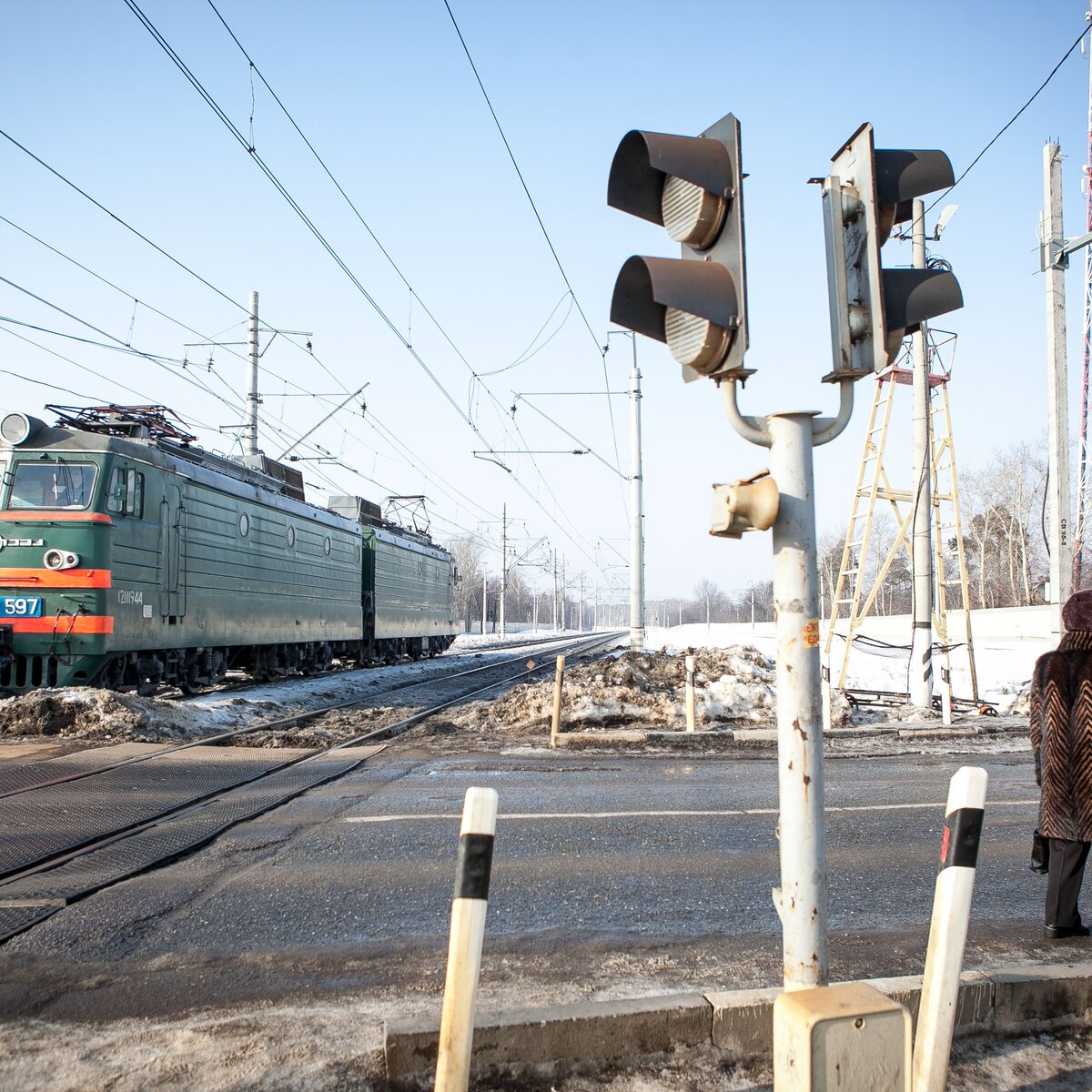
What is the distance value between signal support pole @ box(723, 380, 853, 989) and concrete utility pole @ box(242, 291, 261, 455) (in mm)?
18497

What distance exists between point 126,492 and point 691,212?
1158 centimetres

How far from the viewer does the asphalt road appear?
3.99m

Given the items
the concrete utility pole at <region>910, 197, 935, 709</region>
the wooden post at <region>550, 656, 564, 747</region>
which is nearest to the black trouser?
the wooden post at <region>550, 656, 564, 747</region>

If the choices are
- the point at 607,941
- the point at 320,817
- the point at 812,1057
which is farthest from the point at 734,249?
the point at 320,817

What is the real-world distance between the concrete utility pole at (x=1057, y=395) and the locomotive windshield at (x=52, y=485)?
12791 millimetres

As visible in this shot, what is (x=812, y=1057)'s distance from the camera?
8.05ft

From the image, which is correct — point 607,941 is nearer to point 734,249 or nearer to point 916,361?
point 734,249

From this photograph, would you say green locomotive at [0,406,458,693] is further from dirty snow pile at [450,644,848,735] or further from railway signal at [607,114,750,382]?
railway signal at [607,114,750,382]

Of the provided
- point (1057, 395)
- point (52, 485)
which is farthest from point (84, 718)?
point (1057, 395)

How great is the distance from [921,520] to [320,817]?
10.6 metres

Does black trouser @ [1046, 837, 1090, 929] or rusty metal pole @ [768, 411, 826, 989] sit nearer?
rusty metal pole @ [768, 411, 826, 989]

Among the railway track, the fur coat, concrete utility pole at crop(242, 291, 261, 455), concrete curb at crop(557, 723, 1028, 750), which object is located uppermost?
concrete utility pole at crop(242, 291, 261, 455)

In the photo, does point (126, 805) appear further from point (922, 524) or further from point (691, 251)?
point (922, 524)

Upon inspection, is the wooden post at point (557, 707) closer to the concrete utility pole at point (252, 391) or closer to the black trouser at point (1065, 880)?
the black trouser at point (1065, 880)
